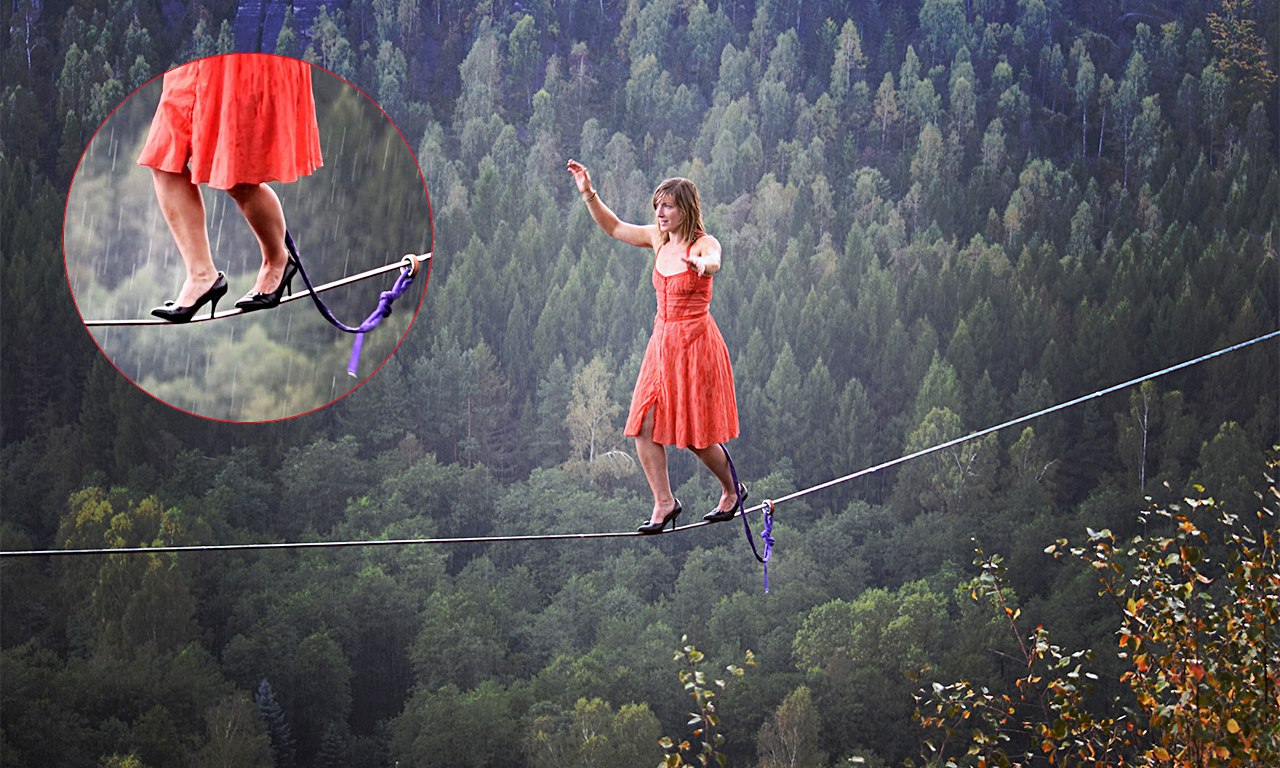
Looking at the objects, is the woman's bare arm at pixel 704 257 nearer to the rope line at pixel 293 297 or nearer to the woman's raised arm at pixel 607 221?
the woman's raised arm at pixel 607 221

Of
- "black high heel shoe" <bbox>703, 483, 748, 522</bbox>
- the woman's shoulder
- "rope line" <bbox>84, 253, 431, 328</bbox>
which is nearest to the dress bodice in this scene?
the woman's shoulder

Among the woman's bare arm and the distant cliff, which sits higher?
the distant cliff

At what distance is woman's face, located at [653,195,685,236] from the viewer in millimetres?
4344

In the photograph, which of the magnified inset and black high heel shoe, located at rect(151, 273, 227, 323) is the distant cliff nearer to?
the magnified inset

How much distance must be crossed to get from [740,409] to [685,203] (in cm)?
1771

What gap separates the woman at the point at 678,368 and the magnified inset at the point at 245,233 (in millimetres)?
938

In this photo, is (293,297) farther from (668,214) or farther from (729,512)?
(729,512)

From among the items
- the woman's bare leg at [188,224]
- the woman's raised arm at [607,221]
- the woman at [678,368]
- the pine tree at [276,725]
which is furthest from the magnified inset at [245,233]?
the pine tree at [276,725]

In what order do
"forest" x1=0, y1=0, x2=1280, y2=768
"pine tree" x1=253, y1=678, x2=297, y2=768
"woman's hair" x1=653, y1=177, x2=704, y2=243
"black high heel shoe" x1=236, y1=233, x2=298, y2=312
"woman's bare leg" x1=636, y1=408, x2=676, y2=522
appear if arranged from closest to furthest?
"black high heel shoe" x1=236, y1=233, x2=298, y2=312
"woman's hair" x1=653, y1=177, x2=704, y2=243
"woman's bare leg" x1=636, y1=408, x2=676, y2=522
"forest" x1=0, y1=0, x2=1280, y2=768
"pine tree" x1=253, y1=678, x2=297, y2=768

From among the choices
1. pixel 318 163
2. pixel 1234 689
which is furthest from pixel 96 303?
pixel 1234 689

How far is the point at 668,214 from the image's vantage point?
436 cm

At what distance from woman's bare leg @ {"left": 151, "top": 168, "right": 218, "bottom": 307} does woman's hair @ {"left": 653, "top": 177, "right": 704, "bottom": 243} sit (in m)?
1.76

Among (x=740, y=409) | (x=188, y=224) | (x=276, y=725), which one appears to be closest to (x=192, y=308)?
(x=188, y=224)

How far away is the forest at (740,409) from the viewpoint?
20.6 meters
